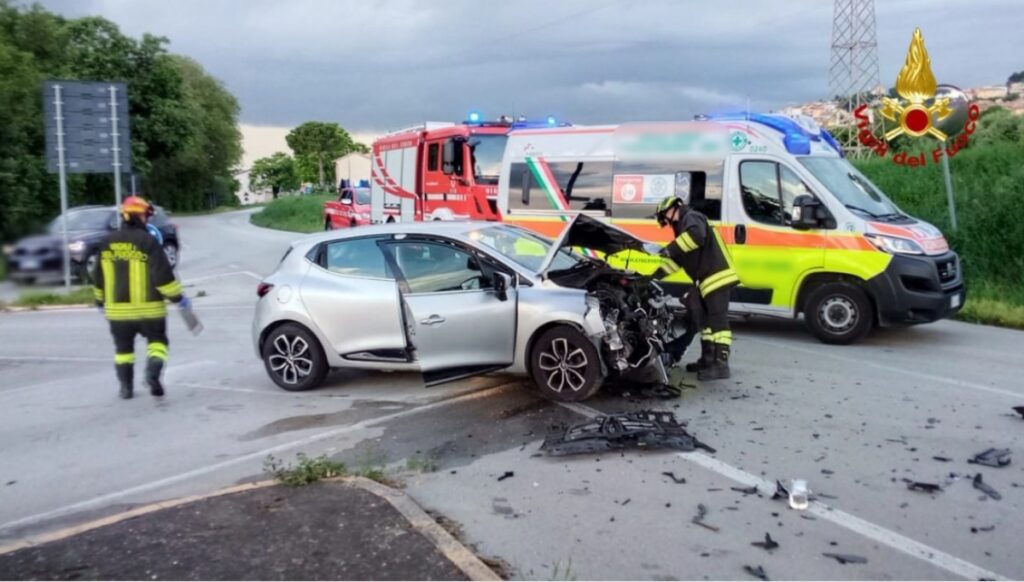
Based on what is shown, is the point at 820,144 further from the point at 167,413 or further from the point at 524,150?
the point at 167,413

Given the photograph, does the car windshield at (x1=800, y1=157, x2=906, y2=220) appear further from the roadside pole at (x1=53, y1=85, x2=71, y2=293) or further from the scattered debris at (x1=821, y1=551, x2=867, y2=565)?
the roadside pole at (x1=53, y1=85, x2=71, y2=293)

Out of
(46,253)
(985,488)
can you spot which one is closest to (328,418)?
(46,253)

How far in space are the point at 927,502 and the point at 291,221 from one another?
41.6 metres

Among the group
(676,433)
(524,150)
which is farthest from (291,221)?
(676,433)

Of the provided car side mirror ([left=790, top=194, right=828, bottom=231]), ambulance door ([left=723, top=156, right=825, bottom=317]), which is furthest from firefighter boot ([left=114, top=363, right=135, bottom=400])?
car side mirror ([left=790, top=194, right=828, bottom=231])

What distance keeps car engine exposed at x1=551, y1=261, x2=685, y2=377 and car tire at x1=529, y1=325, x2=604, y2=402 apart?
0.52 ft

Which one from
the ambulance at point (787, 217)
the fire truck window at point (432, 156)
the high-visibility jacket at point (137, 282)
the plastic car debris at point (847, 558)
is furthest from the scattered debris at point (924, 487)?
the fire truck window at point (432, 156)

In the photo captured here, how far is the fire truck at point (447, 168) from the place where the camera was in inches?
645

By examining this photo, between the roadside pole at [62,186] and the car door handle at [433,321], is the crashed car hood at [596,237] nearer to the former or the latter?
the car door handle at [433,321]

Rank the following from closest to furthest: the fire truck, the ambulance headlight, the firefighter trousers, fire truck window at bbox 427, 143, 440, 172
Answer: the firefighter trousers
the ambulance headlight
the fire truck
fire truck window at bbox 427, 143, 440, 172

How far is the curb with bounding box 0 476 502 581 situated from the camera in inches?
157

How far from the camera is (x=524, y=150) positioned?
12242mm

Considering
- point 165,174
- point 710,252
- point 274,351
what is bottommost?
point 274,351

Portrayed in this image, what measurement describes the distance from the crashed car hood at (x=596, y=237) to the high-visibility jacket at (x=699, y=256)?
1.30 ft
